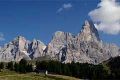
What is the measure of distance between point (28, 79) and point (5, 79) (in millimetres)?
10769

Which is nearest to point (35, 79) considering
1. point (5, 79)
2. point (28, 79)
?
point (28, 79)

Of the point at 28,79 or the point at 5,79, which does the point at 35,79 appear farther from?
the point at 5,79

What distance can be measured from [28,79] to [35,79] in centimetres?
344

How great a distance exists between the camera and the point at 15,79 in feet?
412

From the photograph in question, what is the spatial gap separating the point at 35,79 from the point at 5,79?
14.2m

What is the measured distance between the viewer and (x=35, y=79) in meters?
131

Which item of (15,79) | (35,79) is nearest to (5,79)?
(15,79)

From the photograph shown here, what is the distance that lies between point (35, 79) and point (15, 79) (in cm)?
949

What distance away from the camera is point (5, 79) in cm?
12244

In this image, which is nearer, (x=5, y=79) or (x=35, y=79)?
(x=5, y=79)

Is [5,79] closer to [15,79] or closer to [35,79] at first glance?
[15,79]

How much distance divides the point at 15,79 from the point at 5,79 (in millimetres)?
4735

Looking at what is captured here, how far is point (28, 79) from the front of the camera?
129000mm
